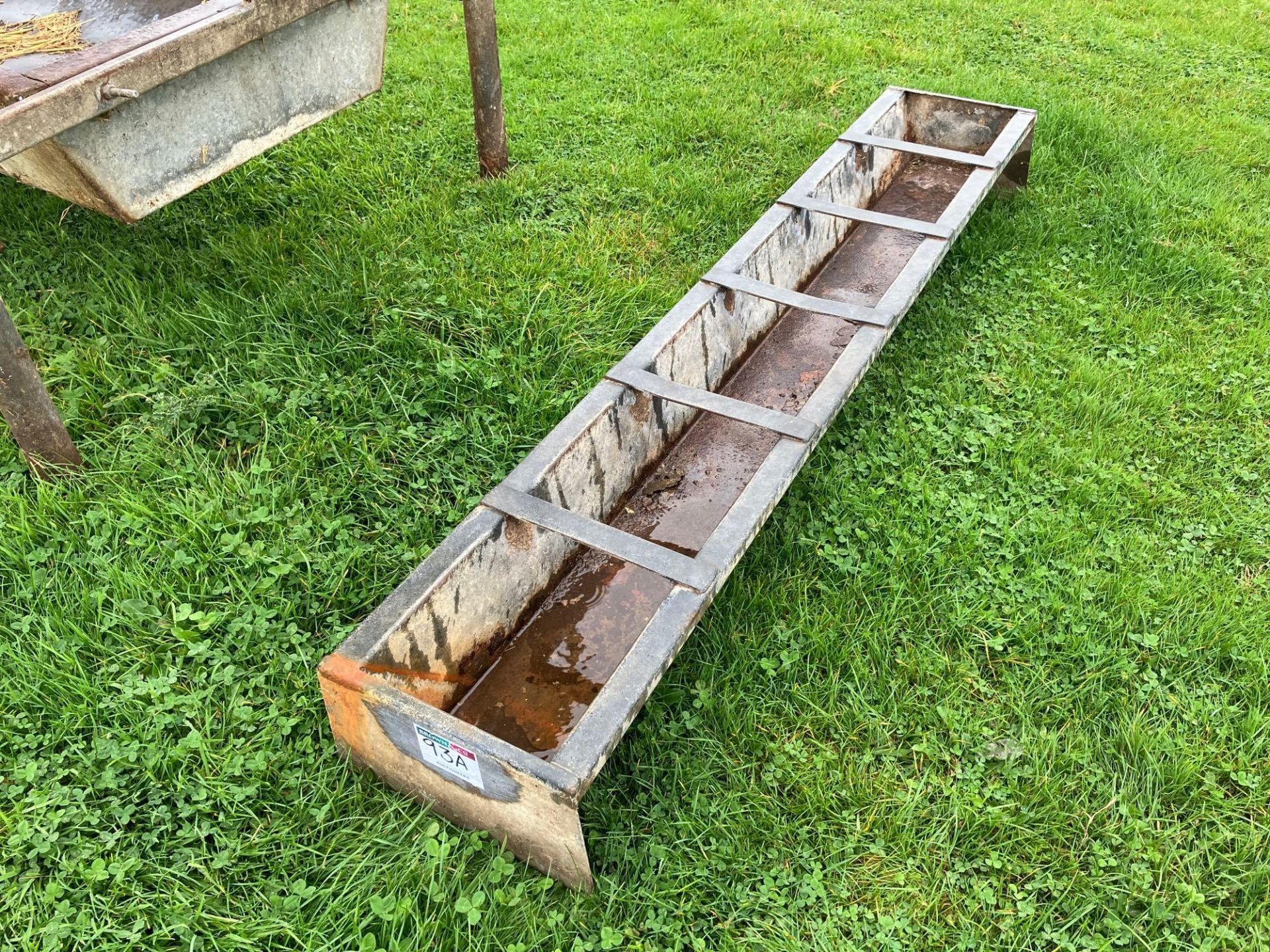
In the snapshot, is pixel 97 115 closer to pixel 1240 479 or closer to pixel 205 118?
pixel 205 118

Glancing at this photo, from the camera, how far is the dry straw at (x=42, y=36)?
3627 millimetres

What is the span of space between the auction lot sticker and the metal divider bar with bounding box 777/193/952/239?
2922mm

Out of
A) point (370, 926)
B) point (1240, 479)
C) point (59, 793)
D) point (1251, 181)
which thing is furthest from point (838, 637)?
point (1251, 181)

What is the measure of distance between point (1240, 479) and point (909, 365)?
132cm

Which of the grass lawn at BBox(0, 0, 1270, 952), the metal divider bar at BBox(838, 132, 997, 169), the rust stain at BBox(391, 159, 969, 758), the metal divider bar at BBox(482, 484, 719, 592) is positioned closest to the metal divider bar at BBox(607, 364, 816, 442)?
the rust stain at BBox(391, 159, 969, 758)

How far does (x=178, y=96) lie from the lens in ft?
10.6

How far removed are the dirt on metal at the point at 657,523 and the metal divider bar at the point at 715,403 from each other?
0.77ft

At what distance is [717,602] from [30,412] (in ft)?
7.56

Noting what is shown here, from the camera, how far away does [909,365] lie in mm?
4082

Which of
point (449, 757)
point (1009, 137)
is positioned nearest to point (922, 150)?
point (1009, 137)

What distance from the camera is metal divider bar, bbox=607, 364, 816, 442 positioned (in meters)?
3.07

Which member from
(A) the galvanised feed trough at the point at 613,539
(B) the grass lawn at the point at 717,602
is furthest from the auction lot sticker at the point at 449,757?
(B) the grass lawn at the point at 717,602

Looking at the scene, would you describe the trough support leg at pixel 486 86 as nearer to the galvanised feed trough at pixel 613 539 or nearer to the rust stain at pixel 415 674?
the galvanised feed trough at pixel 613 539

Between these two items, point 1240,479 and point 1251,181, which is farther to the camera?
point 1251,181
